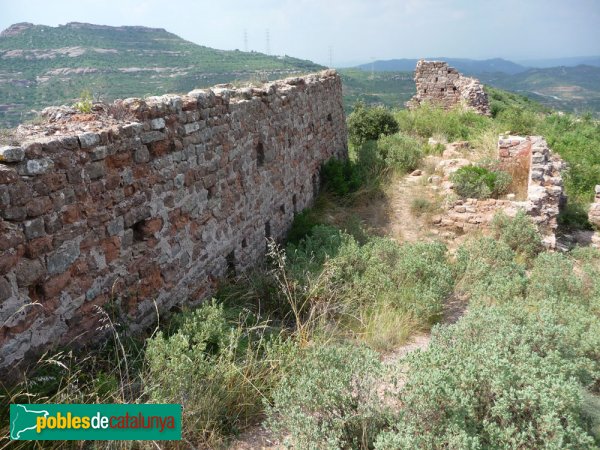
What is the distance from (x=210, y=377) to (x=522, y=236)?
5476 mm

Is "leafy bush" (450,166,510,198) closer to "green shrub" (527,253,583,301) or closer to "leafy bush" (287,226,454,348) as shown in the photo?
"leafy bush" (287,226,454,348)

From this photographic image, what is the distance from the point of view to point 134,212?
161 inches

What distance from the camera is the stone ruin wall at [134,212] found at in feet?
10.2

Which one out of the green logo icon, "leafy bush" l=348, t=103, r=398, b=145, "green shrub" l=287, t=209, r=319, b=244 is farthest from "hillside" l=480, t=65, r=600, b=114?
the green logo icon

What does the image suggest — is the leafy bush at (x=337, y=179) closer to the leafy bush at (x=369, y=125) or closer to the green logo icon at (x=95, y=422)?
the leafy bush at (x=369, y=125)

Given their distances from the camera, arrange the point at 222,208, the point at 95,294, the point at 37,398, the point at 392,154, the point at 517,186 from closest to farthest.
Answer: the point at 37,398 < the point at 95,294 < the point at 222,208 < the point at 517,186 < the point at 392,154

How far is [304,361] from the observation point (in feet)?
11.6

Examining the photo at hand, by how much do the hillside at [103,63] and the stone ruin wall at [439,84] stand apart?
17.4 feet

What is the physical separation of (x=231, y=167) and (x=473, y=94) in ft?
45.2

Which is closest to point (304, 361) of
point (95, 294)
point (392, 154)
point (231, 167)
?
point (95, 294)

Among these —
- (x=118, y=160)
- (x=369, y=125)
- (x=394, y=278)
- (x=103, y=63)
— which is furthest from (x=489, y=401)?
(x=103, y=63)

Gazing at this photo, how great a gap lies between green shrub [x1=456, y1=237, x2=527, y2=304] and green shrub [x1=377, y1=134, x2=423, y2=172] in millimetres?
4416

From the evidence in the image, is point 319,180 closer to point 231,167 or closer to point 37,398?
point 231,167

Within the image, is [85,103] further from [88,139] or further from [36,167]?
[36,167]
